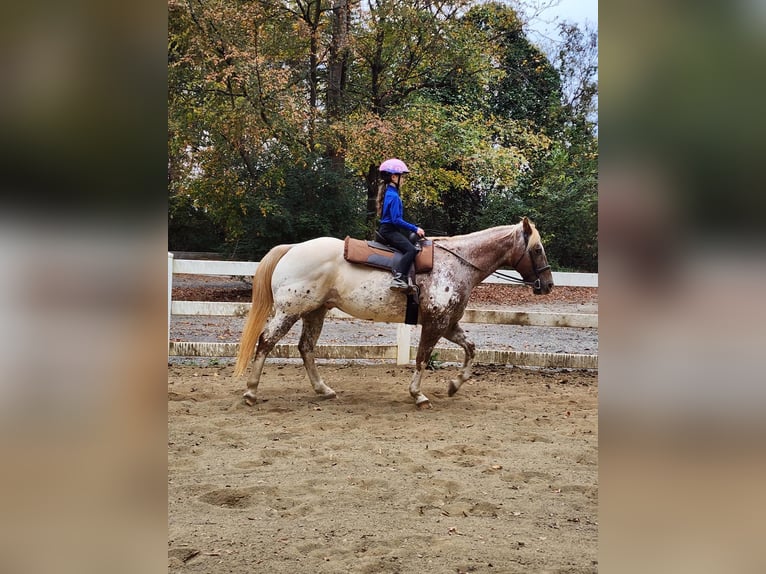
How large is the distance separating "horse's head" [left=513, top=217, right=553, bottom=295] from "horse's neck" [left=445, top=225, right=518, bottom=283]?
0.31 feet

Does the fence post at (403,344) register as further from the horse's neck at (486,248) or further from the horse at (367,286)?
the horse's neck at (486,248)

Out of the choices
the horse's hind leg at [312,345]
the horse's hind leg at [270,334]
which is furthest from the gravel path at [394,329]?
the horse's hind leg at [270,334]

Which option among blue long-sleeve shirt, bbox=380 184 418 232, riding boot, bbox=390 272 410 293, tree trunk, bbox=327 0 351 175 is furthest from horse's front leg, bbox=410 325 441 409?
tree trunk, bbox=327 0 351 175

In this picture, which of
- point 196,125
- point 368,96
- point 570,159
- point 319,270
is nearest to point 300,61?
point 368,96

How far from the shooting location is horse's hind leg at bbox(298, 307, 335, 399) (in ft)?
18.1

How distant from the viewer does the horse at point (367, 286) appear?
5.26 metres

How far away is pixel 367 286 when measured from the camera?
5273 millimetres

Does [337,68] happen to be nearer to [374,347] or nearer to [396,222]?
[374,347]

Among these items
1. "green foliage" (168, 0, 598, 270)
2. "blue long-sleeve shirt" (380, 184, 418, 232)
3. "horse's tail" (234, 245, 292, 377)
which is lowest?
"horse's tail" (234, 245, 292, 377)

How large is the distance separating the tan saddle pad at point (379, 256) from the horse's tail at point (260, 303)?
580 millimetres

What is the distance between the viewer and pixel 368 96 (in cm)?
1269

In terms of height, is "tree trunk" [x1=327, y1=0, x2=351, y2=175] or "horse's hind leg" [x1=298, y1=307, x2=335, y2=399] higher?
"tree trunk" [x1=327, y1=0, x2=351, y2=175]

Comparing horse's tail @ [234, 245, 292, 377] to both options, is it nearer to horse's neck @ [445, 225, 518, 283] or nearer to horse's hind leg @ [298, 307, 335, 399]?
horse's hind leg @ [298, 307, 335, 399]
